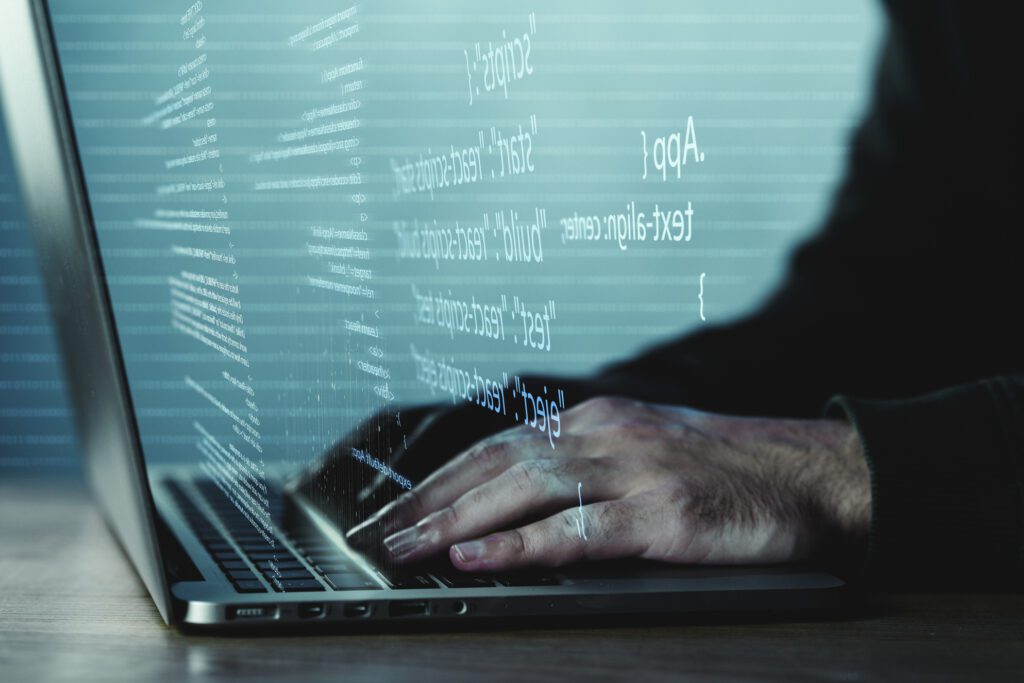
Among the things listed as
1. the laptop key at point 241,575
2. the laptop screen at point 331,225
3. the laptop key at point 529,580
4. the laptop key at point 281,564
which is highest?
the laptop screen at point 331,225

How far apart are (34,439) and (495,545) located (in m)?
1.01

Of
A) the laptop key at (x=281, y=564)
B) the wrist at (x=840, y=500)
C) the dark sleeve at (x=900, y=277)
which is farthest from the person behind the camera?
the dark sleeve at (x=900, y=277)

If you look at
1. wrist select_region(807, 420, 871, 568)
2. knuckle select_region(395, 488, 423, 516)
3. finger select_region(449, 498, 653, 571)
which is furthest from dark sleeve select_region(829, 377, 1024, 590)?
knuckle select_region(395, 488, 423, 516)

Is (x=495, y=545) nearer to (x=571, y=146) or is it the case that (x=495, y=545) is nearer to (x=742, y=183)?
(x=571, y=146)

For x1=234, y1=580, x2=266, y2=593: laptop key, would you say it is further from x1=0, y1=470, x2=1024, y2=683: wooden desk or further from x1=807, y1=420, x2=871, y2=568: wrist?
x1=807, y1=420, x2=871, y2=568: wrist

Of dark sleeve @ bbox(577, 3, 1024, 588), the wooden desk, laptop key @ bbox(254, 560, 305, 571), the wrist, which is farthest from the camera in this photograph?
dark sleeve @ bbox(577, 3, 1024, 588)

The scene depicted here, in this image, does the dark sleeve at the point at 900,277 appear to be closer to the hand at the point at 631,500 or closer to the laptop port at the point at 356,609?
the hand at the point at 631,500

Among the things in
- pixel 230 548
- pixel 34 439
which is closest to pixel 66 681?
pixel 230 548

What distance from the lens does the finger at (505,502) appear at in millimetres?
625

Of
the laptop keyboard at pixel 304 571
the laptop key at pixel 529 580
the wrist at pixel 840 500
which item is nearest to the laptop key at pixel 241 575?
the laptop keyboard at pixel 304 571

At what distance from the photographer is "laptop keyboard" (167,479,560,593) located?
1.85 ft

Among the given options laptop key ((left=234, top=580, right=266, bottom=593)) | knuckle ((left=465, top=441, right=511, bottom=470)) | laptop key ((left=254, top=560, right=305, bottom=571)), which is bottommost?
laptop key ((left=254, top=560, right=305, bottom=571))

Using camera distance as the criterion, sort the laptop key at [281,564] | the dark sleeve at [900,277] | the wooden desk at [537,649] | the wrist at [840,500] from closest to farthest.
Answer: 1. the wooden desk at [537,649]
2. the laptop key at [281,564]
3. the wrist at [840,500]
4. the dark sleeve at [900,277]

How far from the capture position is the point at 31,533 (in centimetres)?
87
